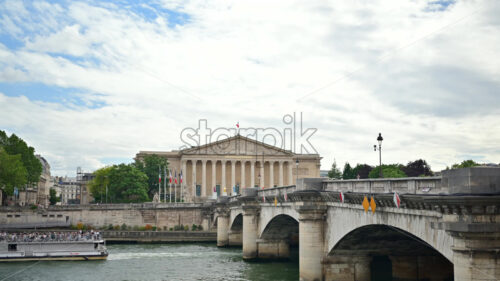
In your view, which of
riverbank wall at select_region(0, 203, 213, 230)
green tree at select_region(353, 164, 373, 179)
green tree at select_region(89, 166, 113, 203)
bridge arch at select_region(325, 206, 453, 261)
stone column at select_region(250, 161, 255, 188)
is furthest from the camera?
stone column at select_region(250, 161, 255, 188)

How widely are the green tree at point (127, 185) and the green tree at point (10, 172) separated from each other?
23749mm

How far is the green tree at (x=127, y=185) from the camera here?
358 ft

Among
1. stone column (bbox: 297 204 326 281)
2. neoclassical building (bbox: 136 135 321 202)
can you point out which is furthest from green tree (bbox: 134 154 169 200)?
stone column (bbox: 297 204 326 281)

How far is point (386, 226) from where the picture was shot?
28.1m

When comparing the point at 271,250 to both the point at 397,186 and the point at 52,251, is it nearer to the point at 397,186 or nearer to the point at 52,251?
the point at 52,251

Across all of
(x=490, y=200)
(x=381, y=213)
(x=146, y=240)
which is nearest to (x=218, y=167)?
(x=146, y=240)

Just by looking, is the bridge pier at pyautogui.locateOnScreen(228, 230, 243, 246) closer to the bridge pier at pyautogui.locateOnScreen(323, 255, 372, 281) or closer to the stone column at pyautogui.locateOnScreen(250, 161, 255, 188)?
the bridge pier at pyautogui.locateOnScreen(323, 255, 372, 281)

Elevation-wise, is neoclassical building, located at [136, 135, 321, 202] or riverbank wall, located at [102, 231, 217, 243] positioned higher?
neoclassical building, located at [136, 135, 321, 202]

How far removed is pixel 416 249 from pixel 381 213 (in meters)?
10.7

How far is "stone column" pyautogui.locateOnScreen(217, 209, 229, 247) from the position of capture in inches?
2832

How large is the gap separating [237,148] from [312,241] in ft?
348

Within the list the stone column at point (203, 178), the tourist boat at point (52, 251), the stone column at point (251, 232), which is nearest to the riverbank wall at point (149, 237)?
the tourist boat at point (52, 251)

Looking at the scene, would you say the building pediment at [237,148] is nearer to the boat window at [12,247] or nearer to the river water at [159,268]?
the river water at [159,268]

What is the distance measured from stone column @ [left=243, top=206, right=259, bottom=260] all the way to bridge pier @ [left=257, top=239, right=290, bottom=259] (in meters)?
0.61
